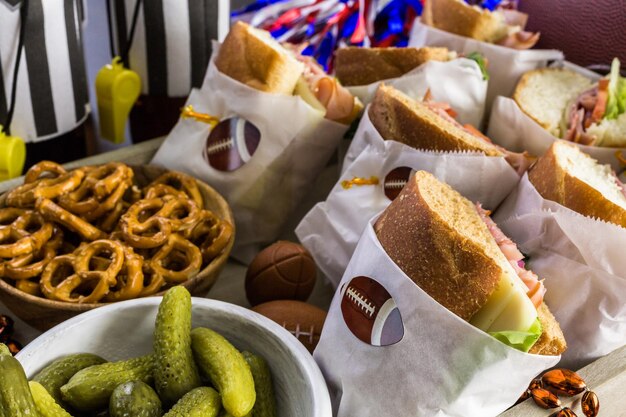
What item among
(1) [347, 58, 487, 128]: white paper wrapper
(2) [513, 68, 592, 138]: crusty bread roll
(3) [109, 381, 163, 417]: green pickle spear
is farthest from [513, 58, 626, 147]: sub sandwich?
(3) [109, 381, 163, 417]: green pickle spear

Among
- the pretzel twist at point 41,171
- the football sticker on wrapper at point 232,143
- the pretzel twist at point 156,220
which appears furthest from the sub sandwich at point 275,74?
the pretzel twist at point 41,171

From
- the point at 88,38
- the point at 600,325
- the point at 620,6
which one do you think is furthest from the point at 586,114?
the point at 88,38

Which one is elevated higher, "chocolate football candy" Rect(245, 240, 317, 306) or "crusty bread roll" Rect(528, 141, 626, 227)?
"crusty bread roll" Rect(528, 141, 626, 227)

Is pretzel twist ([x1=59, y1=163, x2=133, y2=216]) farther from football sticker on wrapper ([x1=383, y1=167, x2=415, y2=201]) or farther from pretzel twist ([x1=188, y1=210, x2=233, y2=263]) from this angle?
football sticker on wrapper ([x1=383, y1=167, x2=415, y2=201])

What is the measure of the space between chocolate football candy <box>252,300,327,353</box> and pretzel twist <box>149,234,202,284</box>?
0.51 feet

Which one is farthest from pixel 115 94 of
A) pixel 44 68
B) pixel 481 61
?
pixel 481 61

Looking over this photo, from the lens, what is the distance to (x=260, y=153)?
146cm

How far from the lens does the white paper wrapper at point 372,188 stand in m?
1.21

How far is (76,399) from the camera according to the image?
87cm

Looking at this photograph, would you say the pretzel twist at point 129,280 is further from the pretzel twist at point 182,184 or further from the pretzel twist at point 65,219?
the pretzel twist at point 182,184

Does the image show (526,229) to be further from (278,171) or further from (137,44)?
(137,44)

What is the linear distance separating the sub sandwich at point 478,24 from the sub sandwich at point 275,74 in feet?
1.45

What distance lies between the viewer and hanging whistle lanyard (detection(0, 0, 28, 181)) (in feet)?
4.54

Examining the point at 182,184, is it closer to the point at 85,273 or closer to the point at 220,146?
the point at 220,146
